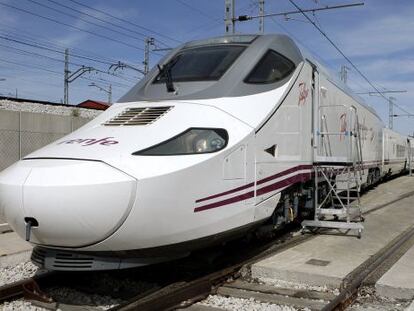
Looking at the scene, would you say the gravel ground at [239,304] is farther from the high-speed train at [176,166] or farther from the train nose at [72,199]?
the train nose at [72,199]

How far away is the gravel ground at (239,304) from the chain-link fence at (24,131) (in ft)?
22.1

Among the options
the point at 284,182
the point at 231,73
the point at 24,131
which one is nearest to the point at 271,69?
the point at 231,73

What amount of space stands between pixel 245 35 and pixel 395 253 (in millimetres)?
3807

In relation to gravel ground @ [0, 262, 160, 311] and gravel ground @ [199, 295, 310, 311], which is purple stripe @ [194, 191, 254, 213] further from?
gravel ground @ [0, 262, 160, 311]

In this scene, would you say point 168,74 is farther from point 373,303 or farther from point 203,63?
point 373,303

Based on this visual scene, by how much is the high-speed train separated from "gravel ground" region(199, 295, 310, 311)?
59 cm

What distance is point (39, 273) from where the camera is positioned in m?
6.70

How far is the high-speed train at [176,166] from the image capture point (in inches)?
181

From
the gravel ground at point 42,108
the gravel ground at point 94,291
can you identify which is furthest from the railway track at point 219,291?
the gravel ground at point 42,108

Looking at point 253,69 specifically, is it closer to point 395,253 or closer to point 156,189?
point 156,189

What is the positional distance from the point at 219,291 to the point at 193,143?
1.71 metres

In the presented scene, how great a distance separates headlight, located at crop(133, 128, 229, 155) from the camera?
16.6 ft

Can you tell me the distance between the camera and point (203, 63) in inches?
265

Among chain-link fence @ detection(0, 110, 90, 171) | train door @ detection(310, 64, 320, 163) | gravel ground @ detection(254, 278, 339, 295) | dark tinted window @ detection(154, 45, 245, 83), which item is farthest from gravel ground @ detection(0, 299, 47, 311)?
chain-link fence @ detection(0, 110, 90, 171)
